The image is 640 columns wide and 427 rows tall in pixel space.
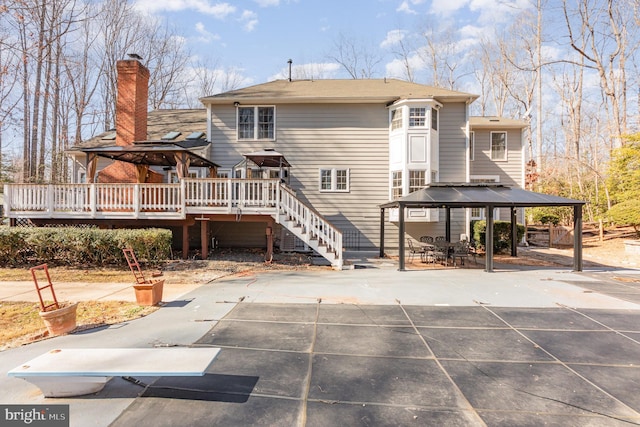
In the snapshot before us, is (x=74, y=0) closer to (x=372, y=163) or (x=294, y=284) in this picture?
(x=372, y=163)

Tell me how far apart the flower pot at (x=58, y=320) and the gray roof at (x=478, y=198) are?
28.7 feet

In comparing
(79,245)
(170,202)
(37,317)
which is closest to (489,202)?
(170,202)

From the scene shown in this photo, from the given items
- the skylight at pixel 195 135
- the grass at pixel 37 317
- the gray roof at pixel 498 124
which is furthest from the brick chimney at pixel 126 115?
the gray roof at pixel 498 124

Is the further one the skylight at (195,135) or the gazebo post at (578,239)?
the skylight at (195,135)

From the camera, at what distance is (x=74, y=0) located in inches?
667

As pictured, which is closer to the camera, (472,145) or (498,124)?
(498,124)

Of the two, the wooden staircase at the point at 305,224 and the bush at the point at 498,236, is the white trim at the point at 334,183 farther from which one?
the bush at the point at 498,236

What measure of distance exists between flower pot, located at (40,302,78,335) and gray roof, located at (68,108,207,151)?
10649mm

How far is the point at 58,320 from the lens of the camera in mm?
4535

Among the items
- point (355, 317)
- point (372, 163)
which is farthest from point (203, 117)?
point (355, 317)

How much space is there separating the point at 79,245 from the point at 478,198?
12.7m

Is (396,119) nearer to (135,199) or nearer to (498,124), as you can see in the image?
(498,124)

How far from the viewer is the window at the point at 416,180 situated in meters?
13.6

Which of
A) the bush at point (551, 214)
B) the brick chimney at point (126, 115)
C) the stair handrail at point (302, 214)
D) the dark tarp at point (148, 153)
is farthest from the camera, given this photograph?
the bush at point (551, 214)
